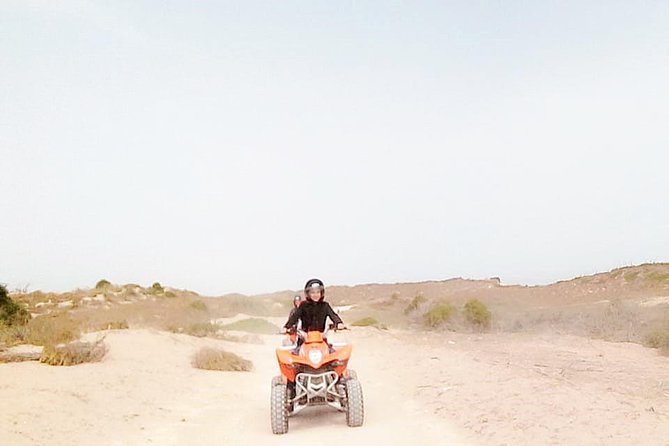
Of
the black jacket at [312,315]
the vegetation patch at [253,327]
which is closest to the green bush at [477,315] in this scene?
the vegetation patch at [253,327]

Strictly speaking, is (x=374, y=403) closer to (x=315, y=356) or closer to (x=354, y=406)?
(x=354, y=406)

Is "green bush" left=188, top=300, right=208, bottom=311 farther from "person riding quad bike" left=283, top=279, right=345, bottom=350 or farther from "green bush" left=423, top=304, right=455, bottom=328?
"person riding quad bike" left=283, top=279, right=345, bottom=350

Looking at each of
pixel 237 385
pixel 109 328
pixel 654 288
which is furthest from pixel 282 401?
pixel 654 288

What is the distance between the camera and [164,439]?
8438 mm

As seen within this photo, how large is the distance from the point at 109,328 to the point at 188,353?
4102 mm

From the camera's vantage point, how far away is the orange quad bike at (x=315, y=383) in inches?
328

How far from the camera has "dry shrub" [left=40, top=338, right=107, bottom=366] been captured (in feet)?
39.8

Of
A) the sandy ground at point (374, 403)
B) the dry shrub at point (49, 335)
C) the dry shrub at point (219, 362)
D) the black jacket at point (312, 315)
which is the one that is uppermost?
the black jacket at point (312, 315)

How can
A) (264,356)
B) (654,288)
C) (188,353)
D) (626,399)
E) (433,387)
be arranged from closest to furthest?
(626,399), (433,387), (188,353), (264,356), (654,288)

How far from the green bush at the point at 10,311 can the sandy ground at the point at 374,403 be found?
22.4 feet

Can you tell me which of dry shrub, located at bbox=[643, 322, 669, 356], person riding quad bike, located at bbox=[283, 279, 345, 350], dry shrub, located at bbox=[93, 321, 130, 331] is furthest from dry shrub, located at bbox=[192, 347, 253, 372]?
dry shrub, located at bbox=[643, 322, 669, 356]

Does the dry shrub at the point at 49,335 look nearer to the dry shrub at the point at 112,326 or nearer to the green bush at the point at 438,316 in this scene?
the dry shrub at the point at 112,326

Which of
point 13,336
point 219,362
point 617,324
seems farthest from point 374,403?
point 617,324

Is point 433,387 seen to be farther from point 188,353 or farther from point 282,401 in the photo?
point 188,353
